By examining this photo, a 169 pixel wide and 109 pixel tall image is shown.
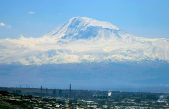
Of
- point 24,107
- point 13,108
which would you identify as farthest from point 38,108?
point 13,108

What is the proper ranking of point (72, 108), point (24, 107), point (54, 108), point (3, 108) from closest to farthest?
point (3, 108)
point (24, 107)
point (54, 108)
point (72, 108)

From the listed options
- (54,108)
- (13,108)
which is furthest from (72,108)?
(13,108)

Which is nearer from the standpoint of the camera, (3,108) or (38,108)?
(3,108)

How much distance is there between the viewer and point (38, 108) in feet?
557

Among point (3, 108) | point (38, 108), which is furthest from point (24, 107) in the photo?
point (3, 108)

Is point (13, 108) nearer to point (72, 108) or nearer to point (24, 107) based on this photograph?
point (24, 107)

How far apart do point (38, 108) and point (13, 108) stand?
63.5 feet

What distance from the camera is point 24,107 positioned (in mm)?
166125

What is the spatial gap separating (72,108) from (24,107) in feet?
98.7

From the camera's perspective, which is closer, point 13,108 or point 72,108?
point 13,108

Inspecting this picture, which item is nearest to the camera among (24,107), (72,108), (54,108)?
(24,107)

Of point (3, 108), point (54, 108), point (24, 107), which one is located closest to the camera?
A: point (3, 108)

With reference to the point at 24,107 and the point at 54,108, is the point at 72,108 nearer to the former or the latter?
the point at 54,108

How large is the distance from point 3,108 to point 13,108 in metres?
6.85
